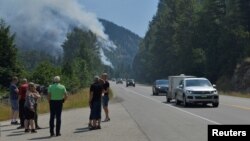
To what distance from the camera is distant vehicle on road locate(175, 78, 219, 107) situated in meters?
32.2

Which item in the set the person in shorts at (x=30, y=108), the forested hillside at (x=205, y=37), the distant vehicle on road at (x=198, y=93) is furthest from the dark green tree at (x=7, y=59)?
the person in shorts at (x=30, y=108)

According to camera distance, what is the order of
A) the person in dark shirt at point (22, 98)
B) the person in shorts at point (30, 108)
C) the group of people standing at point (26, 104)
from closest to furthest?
1. the person in shorts at point (30, 108)
2. the group of people standing at point (26, 104)
3. the person in dark shirt at point (22, 98)

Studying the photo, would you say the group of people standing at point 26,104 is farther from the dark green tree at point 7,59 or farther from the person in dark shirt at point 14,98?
the dark green tree at point 7,59

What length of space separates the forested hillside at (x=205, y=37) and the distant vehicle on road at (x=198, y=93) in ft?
136

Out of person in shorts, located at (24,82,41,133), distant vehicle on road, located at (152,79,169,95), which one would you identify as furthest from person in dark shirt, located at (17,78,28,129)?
distant vehicle on road, located at (152,79,169,95)

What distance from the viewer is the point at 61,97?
18391 mm

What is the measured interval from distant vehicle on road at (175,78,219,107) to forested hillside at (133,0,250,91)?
41.4 metres

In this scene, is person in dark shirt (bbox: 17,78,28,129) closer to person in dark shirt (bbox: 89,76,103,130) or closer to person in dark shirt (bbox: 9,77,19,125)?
person in dark shirt (bbox: 9,77,19,125)

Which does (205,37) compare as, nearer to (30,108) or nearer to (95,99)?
(95,99)

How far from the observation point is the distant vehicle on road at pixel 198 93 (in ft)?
106

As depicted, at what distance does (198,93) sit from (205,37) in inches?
2375

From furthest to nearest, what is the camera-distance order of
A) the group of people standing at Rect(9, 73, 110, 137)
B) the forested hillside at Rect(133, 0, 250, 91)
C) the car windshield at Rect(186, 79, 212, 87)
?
1. the forested hillside at Rect(133, 0, 250, 91)
2. the car windshield at Rect(186, 79, 212, 87)
3. the group of people standing at Rect(9, 73, 110, 137)

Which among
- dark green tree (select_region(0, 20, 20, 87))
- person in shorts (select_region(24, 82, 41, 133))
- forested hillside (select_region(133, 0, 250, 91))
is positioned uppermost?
forested hillside (select_region(133, 0, 250, 91))

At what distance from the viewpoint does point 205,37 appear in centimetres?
9175
